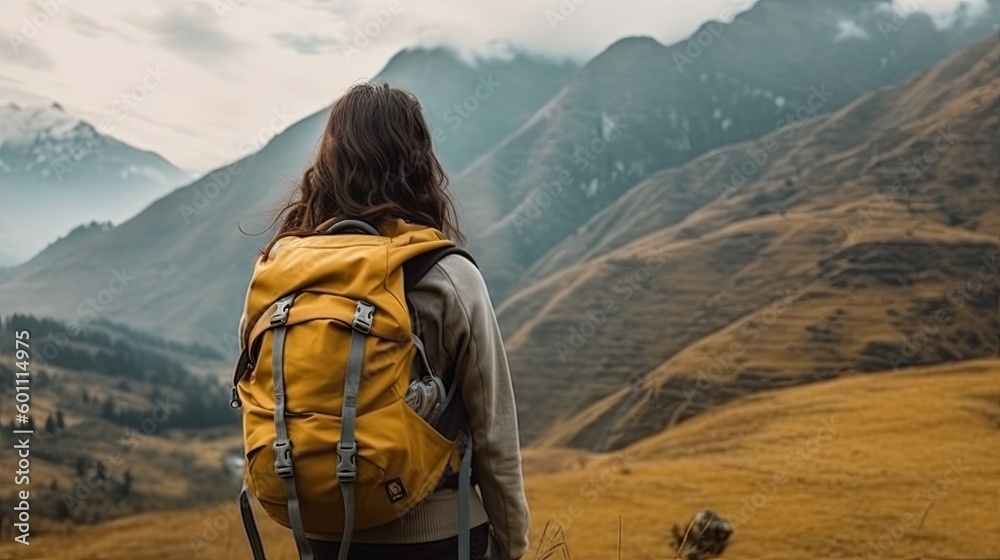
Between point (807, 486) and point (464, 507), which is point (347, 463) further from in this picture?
point (807, 486)

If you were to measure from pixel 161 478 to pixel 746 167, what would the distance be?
184990mm

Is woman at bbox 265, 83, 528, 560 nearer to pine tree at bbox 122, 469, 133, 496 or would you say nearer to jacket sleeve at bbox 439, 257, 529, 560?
jacket sleeve at bbox 439, 257, 529, 560

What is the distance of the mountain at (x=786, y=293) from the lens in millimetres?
86688

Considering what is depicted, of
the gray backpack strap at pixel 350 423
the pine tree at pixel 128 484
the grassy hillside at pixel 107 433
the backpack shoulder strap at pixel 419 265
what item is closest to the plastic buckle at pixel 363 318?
the gray backpack strap at pixel 350 423

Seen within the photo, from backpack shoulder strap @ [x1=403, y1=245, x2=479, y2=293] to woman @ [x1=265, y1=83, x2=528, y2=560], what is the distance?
0.06 ft

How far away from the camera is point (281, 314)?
2.54m

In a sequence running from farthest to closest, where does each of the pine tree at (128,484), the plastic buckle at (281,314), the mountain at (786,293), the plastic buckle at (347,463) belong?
the mountain at (786,293) < the pine tree at (128,484) < the plastic buckle at (281,314) < the plastic buckle at (347,463)

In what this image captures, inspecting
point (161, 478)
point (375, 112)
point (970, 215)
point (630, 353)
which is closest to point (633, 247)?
point (630, 353)

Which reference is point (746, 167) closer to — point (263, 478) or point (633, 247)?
point (633, 247)

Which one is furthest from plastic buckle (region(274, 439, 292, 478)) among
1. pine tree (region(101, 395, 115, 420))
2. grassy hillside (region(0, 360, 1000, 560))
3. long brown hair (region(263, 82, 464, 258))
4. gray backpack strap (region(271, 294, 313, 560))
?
pine tree (region(101, 395, 115, 420))

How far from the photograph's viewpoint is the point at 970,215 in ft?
371

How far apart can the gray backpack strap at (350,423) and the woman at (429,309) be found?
0.23 meters

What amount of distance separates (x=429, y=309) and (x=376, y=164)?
0.49 m

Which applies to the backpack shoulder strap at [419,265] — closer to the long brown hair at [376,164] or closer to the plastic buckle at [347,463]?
the long brown hair at [376,164]
